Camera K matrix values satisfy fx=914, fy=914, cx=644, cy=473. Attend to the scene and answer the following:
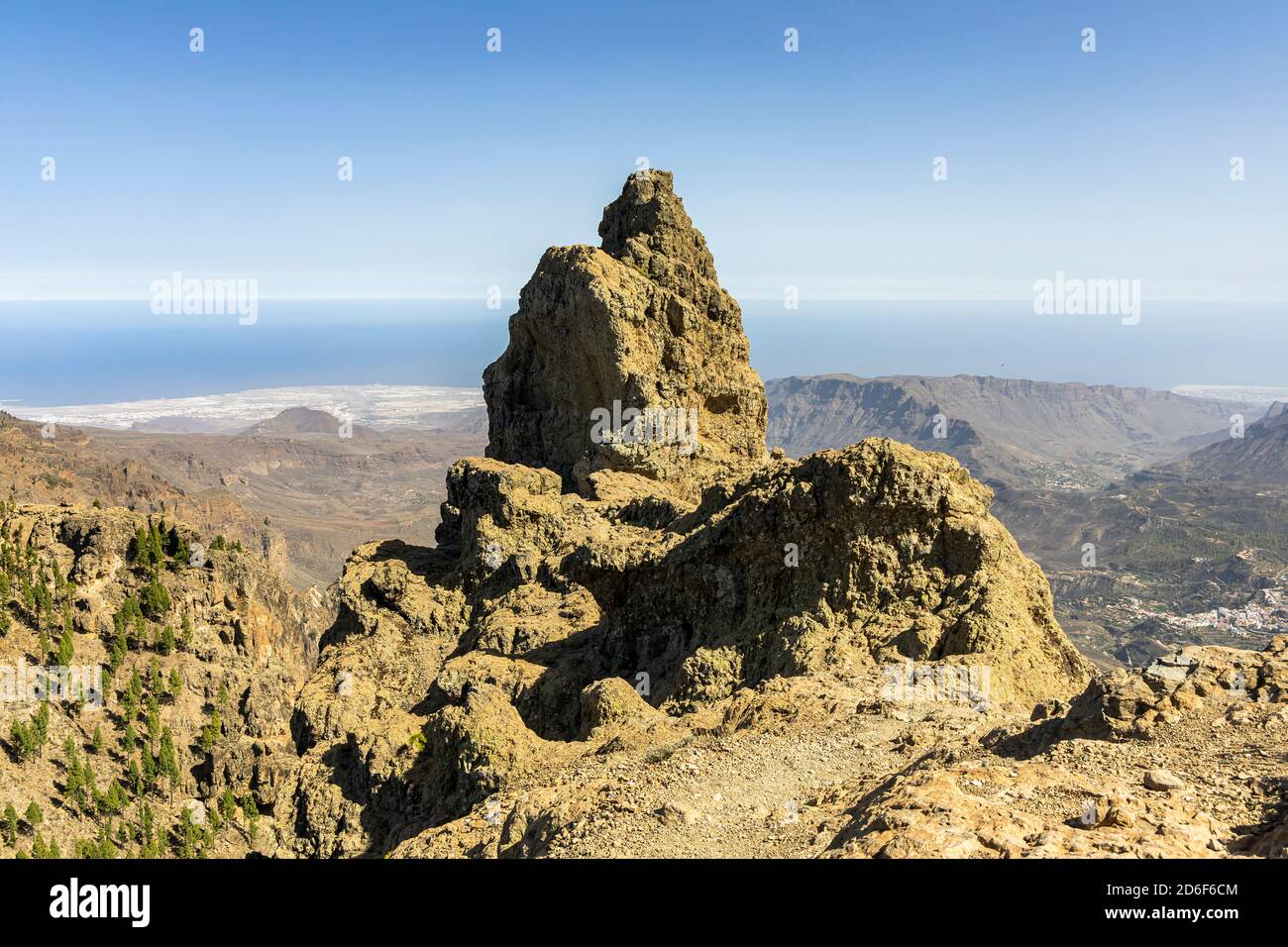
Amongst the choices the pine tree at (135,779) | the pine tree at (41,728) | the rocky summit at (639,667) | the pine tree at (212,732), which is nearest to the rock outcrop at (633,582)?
the rocky summit at (639,667)

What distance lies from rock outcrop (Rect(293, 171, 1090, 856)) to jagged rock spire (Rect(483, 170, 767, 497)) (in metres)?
0.13

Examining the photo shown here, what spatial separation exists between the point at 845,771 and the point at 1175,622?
17123cm

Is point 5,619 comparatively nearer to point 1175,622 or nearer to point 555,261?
point 555,261

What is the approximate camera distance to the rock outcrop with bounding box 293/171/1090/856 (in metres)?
20.2

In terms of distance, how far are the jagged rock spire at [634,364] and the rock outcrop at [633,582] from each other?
134 millimetres

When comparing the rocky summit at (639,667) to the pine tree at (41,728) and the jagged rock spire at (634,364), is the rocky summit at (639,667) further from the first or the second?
the pine tree at (41,728)

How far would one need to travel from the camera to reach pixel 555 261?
42.5 meters

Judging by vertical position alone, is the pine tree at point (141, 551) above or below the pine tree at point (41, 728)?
above

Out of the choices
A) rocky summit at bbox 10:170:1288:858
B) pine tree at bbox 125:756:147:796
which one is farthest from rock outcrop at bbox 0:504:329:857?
rocky summit at bbox 10:170:1288:858

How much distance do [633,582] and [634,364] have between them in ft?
49.3

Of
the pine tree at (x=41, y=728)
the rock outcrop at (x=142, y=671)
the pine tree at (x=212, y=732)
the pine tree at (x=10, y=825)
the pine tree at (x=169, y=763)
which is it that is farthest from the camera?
the pine tree at (x=212, y=732)

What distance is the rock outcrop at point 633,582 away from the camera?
794 inches

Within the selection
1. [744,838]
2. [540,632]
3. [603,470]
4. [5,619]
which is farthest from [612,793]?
[5,619]

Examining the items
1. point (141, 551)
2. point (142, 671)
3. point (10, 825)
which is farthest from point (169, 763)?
point (141, 551)
